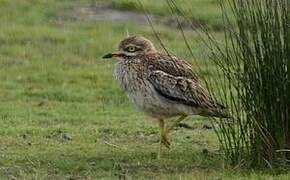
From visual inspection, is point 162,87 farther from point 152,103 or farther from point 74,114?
point 74,114

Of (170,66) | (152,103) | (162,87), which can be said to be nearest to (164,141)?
(152,103)

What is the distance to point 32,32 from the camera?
59.2 ft

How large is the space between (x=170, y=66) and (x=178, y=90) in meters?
0.28

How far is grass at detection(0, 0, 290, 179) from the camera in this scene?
954 centimetres

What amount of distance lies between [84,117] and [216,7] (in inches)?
312

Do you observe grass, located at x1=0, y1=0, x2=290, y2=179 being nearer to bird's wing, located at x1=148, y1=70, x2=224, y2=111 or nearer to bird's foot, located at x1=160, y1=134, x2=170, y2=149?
bird's foot, located at x1=160, y1=134, x2=170, y2=149

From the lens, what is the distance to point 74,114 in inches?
518

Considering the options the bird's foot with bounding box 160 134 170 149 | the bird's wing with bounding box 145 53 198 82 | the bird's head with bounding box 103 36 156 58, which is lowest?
the bird's foot with bounding box 160 134 170 149

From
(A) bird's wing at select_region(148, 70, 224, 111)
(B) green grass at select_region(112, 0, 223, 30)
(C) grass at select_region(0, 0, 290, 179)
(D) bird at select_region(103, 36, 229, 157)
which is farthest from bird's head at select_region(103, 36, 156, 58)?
(B) green grass at select_region(112, 0, 223, 30)

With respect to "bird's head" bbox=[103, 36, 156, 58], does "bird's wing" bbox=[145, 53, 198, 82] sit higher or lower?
lower

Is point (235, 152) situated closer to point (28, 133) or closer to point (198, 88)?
point (198, 88)

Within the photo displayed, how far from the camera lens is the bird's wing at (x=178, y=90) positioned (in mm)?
9992

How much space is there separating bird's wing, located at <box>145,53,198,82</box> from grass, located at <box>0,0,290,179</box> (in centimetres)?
81

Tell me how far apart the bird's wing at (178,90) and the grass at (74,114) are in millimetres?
542
